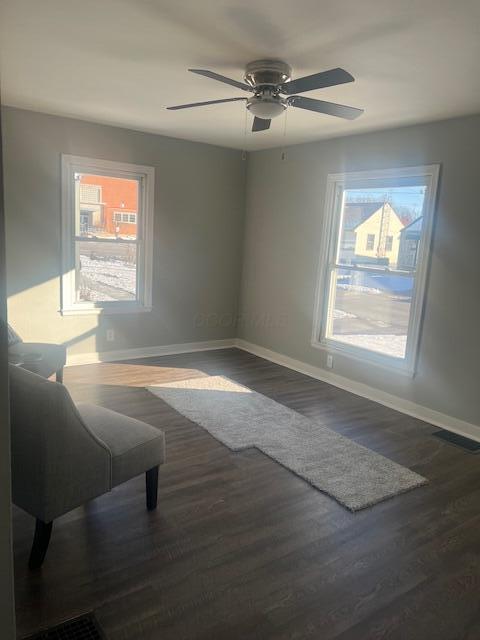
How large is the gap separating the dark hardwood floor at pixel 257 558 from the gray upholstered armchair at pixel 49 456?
306 mm

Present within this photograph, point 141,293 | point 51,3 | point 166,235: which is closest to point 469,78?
point 51,3

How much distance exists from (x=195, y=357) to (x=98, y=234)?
1.83 meters

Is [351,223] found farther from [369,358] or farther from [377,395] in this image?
[377,395]

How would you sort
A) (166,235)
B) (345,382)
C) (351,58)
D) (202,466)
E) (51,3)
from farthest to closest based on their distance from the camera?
(166,235), (345,382), (202,466), (351,58), (51,3)

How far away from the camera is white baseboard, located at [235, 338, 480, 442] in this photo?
3979 millimetres

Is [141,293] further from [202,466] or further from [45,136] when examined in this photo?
[202,466]

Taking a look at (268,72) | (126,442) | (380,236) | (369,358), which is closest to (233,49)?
(268,72)

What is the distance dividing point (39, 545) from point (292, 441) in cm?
195

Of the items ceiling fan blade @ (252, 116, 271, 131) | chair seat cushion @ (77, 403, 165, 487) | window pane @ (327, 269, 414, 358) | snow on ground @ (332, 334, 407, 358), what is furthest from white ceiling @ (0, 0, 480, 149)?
chair seat cushion @ (77, 403, 165, 487)

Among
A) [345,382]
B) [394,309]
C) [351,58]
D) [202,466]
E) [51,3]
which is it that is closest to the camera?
[51,3]

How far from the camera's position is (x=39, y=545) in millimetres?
2148

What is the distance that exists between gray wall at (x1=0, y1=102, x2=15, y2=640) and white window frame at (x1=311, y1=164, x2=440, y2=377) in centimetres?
372

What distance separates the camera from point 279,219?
5.76 meters

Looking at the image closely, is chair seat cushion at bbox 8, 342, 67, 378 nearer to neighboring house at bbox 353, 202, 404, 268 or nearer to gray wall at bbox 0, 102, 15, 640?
gray wall at bbox 0, 102, 15, 640
